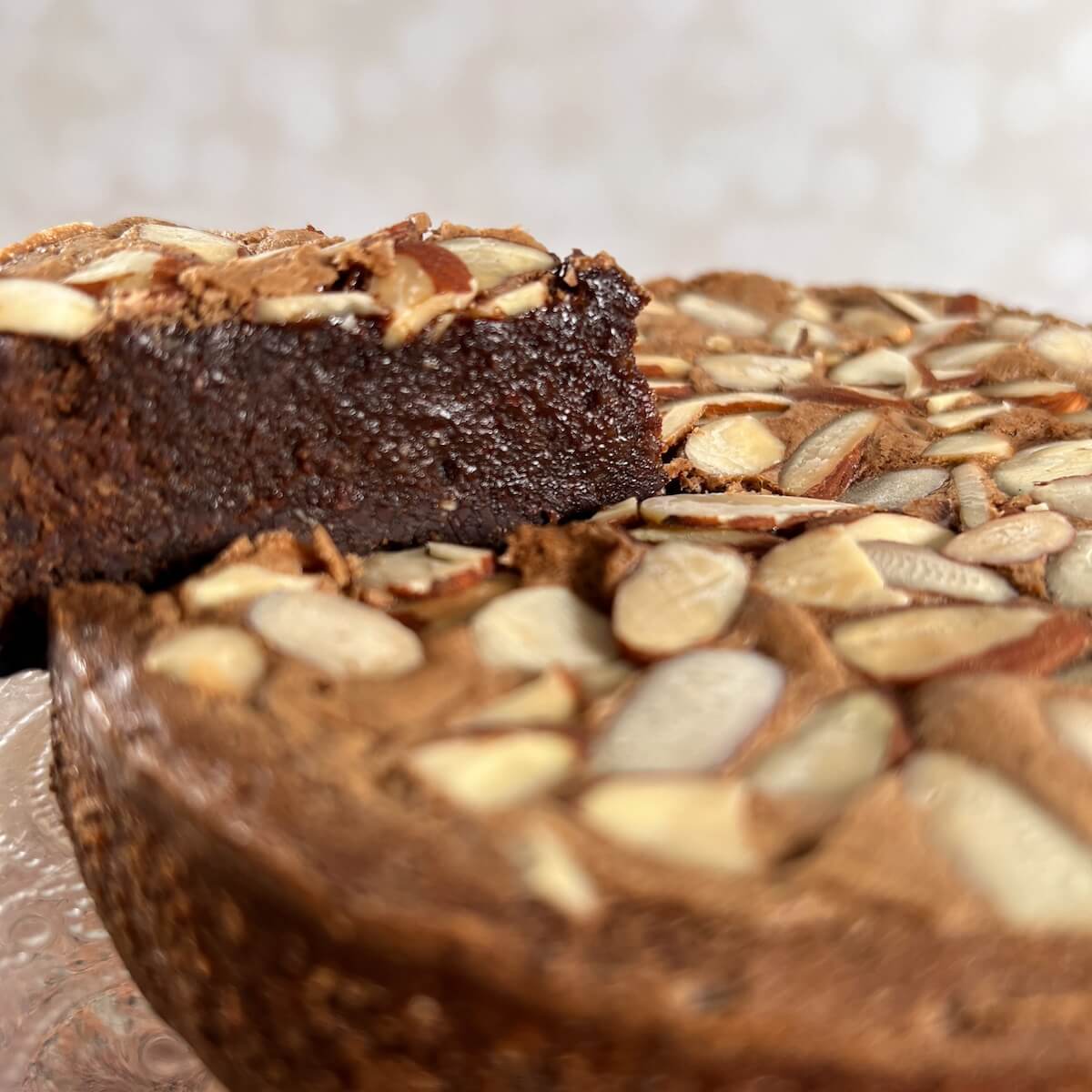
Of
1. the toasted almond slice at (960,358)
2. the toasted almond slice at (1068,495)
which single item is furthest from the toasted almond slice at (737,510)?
the toasted almond slice at (960,358)

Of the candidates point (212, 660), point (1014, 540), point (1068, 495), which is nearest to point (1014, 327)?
point (1068, 495)

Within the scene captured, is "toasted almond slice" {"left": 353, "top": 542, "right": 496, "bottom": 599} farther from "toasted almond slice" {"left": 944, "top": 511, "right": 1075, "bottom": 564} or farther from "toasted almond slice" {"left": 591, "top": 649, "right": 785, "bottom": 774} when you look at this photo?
"toasted almond slice" {"left": 944, "top": 511, "right": 1075, "bottom": 564}

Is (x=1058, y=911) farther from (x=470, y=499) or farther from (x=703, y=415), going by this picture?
(x=703, y=415)

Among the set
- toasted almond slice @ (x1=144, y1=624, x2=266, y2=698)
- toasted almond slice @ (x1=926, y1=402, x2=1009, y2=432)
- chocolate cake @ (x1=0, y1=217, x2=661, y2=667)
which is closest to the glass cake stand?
chocolate cake @ (x1=0, y1=217, x2=661, y2=667)

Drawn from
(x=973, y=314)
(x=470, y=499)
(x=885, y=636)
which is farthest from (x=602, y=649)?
(x=973, y=314)

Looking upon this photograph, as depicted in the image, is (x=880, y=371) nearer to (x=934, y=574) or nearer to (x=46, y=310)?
(x=934, y=574)

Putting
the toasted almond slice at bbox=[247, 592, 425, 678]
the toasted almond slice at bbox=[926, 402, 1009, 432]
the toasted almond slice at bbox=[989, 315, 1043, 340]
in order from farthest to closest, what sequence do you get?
the toasted almond slice at bbox=[989, 315, 1043, 340], the toasted almond slice at bbox=[926, 402, 1009, 432], the toasted almond slice at bbox=[247, 592, 425, 678]
